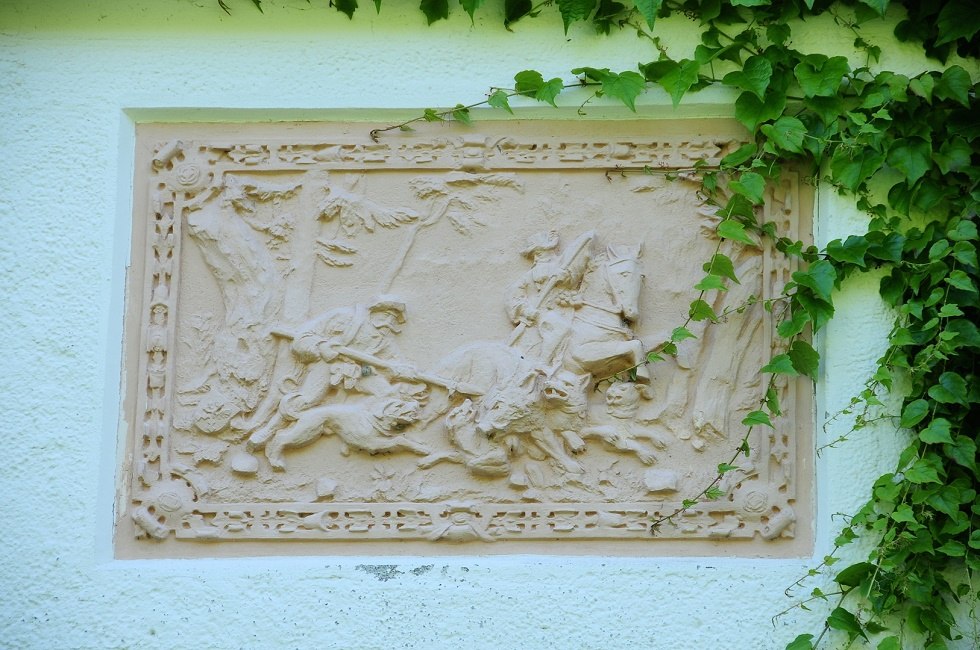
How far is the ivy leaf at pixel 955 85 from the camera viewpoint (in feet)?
13.8

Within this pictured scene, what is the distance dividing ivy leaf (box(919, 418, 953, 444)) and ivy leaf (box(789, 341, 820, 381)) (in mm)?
373

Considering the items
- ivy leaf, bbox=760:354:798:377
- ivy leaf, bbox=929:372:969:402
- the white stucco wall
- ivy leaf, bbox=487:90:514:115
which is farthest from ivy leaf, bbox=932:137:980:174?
ivy leaf, bbox=487:90:514:115

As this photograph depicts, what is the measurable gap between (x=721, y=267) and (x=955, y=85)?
937mm

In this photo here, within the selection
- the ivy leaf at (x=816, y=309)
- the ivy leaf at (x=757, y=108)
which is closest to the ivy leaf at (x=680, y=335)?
the ivy leaf at (x=816, y=309)

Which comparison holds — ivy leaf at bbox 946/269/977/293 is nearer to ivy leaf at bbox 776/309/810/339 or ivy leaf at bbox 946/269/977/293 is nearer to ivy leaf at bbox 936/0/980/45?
ivy leaf at bbox 776/309/810/339

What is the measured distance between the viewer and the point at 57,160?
4.37 m

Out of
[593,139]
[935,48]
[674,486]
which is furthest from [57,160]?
[935,48]

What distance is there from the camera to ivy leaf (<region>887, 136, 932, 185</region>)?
4.20 m

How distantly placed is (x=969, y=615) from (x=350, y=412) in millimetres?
1987

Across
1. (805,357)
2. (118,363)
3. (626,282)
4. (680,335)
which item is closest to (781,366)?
(805,357)

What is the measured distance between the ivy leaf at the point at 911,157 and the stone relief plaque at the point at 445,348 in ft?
1.11

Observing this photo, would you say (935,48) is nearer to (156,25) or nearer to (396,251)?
(396,251)

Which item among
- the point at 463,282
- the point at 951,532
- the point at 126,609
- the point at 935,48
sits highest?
the point at 935,48

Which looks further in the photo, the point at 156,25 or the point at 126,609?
the point at 156,25
